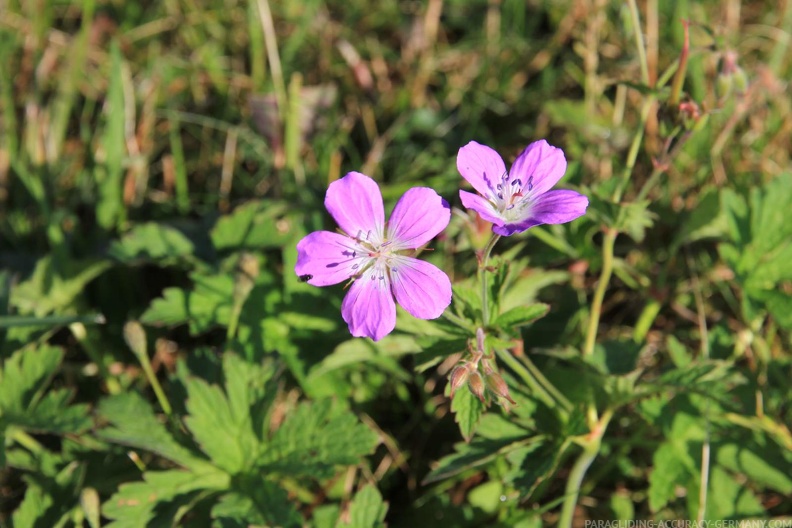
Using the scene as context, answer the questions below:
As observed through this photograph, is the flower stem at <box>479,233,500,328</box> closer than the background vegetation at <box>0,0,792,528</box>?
Yes

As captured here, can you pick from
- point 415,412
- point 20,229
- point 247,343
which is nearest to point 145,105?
point 20,229

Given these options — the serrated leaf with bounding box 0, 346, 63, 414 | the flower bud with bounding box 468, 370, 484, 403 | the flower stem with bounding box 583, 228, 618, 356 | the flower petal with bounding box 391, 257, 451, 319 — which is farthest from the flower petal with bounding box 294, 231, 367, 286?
the serrated leaf with bounding box 0, 346, 63, 414

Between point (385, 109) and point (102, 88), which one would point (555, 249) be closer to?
point (385, 109)

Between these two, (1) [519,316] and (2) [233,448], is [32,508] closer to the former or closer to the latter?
(2) [233,448]

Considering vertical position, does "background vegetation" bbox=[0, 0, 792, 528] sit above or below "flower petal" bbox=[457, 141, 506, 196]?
below

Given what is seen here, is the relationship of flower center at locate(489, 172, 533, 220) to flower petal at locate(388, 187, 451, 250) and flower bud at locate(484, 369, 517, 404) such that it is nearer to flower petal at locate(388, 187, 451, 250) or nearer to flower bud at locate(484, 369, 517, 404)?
flower petal at locate(388, 187, 451, 250)

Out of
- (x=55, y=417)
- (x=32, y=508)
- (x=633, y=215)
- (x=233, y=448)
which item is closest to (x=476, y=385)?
(x=633, y=215)

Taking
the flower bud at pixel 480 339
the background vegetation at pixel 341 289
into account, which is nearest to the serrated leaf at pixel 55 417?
the background vegetation at pixel 341 289
